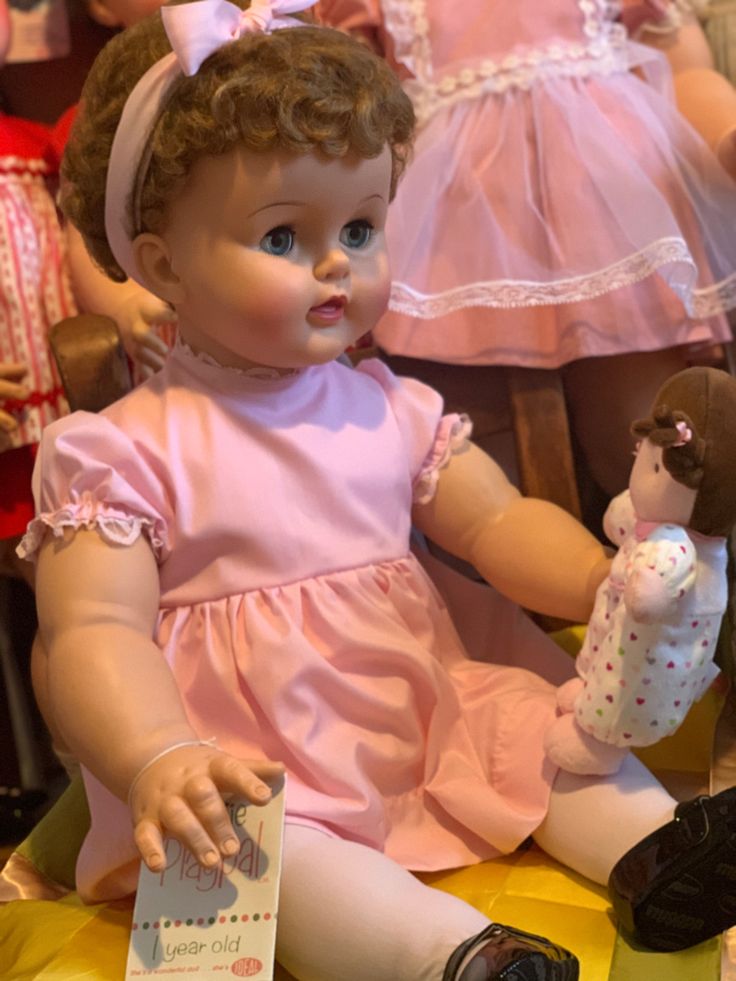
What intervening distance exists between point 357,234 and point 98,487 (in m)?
0.28

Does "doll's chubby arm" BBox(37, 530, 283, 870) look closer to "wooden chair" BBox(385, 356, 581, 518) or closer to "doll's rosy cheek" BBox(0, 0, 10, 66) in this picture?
"wooden chair" BBox(385, 356, 581, 518)

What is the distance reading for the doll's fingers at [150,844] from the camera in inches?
27.9

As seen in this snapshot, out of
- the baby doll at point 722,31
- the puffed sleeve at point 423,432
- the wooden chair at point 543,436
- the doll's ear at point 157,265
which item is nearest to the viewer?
the doll's ear at point 157,265

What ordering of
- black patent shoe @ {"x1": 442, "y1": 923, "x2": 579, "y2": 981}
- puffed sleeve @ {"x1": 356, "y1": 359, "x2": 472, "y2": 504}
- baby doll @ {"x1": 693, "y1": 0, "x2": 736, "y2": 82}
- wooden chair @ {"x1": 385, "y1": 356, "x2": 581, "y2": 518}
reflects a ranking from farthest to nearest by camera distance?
baby doll @ {"x1": 693, "y1": 0, "x2": 736, "y2": 82} < wooden chair @ {"x1": 385, "y1": 356, "x2": 581, "y2": 518} < puffed sleeve @ {"x1": 356, "y1": 359, "x2": 472, "y2": 504} < black patent shoe @ {"x1": 442, "y1": 923, "x2": 579, "y2": 981}

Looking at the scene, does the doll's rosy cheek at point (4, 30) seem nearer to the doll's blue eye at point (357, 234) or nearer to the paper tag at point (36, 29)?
the paper tag at point (36, 29)

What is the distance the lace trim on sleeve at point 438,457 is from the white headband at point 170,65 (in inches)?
12.3

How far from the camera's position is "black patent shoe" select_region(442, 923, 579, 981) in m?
0.71

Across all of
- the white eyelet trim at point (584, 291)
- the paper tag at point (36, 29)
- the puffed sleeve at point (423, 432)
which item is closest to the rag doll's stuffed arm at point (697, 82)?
the white eyelet trim at point (584, 291)

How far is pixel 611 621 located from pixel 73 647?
15.2 inches

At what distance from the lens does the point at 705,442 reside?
0.78 meters

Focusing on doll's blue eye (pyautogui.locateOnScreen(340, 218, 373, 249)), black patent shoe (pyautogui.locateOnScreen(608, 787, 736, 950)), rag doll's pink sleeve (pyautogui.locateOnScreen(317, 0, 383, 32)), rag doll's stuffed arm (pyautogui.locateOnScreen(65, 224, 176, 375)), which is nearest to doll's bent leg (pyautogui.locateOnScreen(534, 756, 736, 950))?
black patent shoe (pyautogui.locateOnScreen(608, 787, 736, 950))

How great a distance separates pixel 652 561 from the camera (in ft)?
2.59

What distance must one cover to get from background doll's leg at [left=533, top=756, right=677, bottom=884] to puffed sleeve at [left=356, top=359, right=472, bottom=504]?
0.28 meters

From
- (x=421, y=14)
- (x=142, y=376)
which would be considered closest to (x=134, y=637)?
(x=142, y=376)
